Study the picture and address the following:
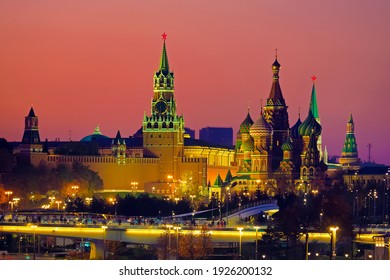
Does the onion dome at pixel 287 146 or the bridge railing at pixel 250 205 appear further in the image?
the onion dome at pixel 287 146

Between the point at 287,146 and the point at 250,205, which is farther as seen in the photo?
the point at 287,146

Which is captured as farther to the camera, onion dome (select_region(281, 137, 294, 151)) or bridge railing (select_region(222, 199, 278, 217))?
onion dome (select_region(281, 137, 294, 151))

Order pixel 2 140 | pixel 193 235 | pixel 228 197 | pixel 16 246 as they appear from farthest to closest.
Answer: pixel 2 140
pixel 228 197
pixel 16 246
pixel 193 235

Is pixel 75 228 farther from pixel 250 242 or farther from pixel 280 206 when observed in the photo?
pixel 280 206

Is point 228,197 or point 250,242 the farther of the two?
point 228,197

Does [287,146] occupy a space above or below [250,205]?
above

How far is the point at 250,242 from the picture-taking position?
101m

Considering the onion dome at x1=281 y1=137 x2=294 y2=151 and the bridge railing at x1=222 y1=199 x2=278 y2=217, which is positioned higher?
the onion dome at x1=281 y1=137 x2=294 y2=151

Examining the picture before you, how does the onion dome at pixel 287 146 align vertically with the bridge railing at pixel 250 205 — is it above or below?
above
